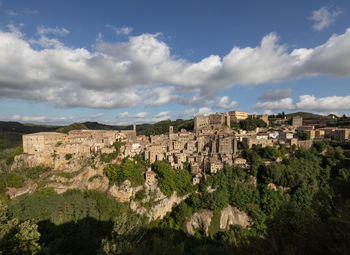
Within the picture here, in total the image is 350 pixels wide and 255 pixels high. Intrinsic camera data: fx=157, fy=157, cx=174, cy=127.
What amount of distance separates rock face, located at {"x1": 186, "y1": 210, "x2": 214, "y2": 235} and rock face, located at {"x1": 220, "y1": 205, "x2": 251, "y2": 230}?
2281 millimetres

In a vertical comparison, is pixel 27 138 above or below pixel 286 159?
above

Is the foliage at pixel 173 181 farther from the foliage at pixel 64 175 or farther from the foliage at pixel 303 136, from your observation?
the foliage at pixel 303 136

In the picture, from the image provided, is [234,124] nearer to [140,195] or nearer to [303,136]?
[303,136]

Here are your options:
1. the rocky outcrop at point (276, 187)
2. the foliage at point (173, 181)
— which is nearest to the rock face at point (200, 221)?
the foliage at point (173, 181)

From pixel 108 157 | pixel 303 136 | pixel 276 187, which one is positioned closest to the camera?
pixel 276 187

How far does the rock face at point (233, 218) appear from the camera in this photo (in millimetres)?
27344

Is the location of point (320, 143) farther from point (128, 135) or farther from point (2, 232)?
point (2, 232)

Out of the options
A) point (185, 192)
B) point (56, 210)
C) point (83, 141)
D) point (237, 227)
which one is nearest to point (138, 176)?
point (185, 192)

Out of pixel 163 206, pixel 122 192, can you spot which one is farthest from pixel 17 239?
pixel 163 206

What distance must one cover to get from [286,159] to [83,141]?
42643mm

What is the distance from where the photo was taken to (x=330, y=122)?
50.9 meters

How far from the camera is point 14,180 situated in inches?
1030

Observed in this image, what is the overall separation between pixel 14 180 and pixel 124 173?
17.7 meters

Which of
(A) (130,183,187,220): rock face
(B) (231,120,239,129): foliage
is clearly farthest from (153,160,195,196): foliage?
(B) (231,120,239,129): foliage
